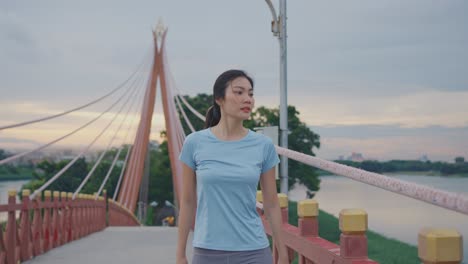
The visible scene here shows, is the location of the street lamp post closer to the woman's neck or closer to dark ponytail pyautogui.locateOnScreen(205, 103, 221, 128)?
dark ponytail pyautogui.locateOnScreen(205, 103, 221, 128)

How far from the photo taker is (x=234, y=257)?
2.86 meters

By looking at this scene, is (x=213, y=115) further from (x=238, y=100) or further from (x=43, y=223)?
(x=43, y=223)

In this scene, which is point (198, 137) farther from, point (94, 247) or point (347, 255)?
point (94, 247)

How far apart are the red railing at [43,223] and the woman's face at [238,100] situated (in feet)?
17.7

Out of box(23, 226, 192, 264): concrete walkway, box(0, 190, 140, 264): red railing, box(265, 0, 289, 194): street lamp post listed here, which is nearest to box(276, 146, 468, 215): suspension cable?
box(0, 190, 140, 264): red railing

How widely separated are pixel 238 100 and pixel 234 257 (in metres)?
0.68

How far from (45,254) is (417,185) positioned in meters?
8.45

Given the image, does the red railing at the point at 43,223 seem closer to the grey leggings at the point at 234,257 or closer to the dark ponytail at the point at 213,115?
the dark ponytail at the point at 213,115

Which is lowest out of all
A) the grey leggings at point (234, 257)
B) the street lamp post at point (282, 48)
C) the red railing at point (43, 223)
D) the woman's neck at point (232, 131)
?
the red railing at point (43, 223)

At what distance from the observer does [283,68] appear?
11188 millimetres

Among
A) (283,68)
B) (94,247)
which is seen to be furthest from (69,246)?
(283,68)

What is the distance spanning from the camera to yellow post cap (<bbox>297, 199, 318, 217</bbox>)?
348 centimetres

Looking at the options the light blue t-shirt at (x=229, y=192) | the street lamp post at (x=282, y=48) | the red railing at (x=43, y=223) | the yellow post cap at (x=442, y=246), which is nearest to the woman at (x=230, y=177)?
the light blue t-shirt at (x=229, y=192)

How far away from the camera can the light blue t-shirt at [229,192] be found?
2.88m
